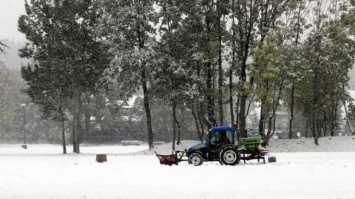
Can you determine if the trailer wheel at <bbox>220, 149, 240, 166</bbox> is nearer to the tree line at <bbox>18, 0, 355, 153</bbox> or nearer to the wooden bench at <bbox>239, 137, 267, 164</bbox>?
the wooden bench at <bbox>239, 137, 267, 164</bbox>

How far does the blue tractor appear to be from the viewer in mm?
23547

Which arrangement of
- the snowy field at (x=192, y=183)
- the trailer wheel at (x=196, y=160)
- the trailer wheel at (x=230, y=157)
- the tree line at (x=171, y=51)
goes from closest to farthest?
the snowy field at (x=192, y=183), the trailer wheel at (x=230, y=157), the trailer wheel at (x=196, y=160), the tree line at (x=171, y=51)

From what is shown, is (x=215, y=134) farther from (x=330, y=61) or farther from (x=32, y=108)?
(x=32, y=108)

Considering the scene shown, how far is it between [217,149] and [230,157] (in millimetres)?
898

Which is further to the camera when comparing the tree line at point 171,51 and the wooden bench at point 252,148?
the tree line at point 171,51

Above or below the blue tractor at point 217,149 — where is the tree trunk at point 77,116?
above

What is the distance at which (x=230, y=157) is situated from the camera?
2352 centimetres

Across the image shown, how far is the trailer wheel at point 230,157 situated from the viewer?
76.9 ft

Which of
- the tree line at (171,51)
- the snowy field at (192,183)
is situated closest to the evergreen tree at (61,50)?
the tree line at (171,51)

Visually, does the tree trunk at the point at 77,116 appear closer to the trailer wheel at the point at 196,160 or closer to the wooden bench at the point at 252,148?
the trailer wheel at the point at 196,160

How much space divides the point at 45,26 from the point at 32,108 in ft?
208

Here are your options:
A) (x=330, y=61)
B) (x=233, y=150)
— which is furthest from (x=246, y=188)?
(x=330, y=61)

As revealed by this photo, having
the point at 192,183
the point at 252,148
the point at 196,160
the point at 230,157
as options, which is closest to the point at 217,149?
the point at 230,157

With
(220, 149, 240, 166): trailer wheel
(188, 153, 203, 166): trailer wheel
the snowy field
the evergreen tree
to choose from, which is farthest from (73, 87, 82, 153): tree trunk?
(220, 149, 240, 166): trailer wheel
